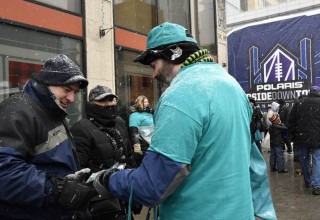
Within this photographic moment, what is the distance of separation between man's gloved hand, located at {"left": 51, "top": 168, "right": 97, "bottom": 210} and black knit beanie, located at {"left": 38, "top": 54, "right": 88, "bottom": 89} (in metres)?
0.60

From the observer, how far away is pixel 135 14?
976cm

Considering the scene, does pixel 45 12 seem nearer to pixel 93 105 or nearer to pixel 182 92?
pixel 93 105

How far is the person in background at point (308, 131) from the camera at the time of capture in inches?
253

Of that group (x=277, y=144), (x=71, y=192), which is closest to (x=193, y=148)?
(x=71, y=192)

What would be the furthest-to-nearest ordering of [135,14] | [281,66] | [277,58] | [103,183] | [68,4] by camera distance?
[277,58] < [281,66] < [135,14] < [68,4] < [103,183]

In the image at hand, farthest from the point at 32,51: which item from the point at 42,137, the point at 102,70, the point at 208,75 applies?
the point at 208,75

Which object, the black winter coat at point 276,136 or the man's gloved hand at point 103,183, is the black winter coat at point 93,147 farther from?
the black winter coat at point 276,136

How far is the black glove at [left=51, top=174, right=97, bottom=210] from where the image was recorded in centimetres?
193

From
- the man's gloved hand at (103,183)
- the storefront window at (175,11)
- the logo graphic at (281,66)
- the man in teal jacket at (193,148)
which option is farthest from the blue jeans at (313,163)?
the logo graphic at (281,66)

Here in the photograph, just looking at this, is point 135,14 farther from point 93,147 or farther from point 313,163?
point 93,147

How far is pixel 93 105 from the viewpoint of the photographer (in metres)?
3.48

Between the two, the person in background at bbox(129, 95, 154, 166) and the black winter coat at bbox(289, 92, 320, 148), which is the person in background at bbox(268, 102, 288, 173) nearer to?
the black winter coat at bbox(289, 92, 320, 148)

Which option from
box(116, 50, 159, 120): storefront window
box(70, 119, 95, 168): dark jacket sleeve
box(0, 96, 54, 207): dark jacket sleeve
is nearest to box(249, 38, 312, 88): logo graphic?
box(116, 50, 159, 120): storefront window

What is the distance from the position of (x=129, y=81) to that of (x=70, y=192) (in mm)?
7557
